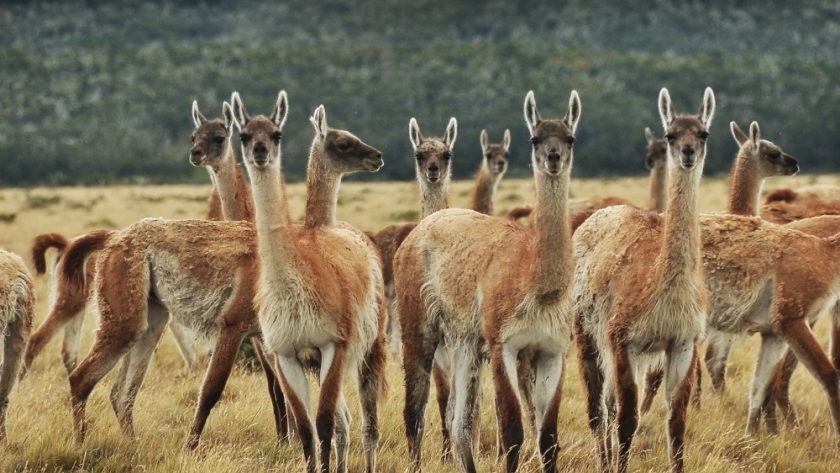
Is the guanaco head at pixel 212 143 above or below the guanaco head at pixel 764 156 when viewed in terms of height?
above

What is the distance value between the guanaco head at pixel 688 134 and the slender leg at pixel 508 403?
165cm

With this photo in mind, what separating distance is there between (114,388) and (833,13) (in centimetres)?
11329

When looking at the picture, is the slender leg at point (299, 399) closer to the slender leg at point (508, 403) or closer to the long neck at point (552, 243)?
the slender leg at point (508, 403)

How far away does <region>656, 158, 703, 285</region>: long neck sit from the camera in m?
6.39

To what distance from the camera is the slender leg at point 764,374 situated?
787cm

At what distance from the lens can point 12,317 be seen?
7.34 metres

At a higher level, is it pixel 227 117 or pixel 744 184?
pixel 227 117

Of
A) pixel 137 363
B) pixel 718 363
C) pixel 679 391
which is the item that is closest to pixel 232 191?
pixel 137 363

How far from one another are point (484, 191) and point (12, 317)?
7.74 m

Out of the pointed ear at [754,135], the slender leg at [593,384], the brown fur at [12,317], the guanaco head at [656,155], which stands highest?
the pointed ear at [754,135]

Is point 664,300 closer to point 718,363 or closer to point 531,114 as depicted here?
point 531,114

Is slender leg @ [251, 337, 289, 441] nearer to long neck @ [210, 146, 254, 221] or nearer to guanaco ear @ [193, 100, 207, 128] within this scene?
long neck @ [210, 146, 254, 221]

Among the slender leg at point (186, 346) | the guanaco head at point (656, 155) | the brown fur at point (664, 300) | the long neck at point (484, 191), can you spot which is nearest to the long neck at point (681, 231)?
the brown fur at point (664, 300)

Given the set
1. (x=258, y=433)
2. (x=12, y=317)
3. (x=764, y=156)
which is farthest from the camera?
(x=764, y=156)
